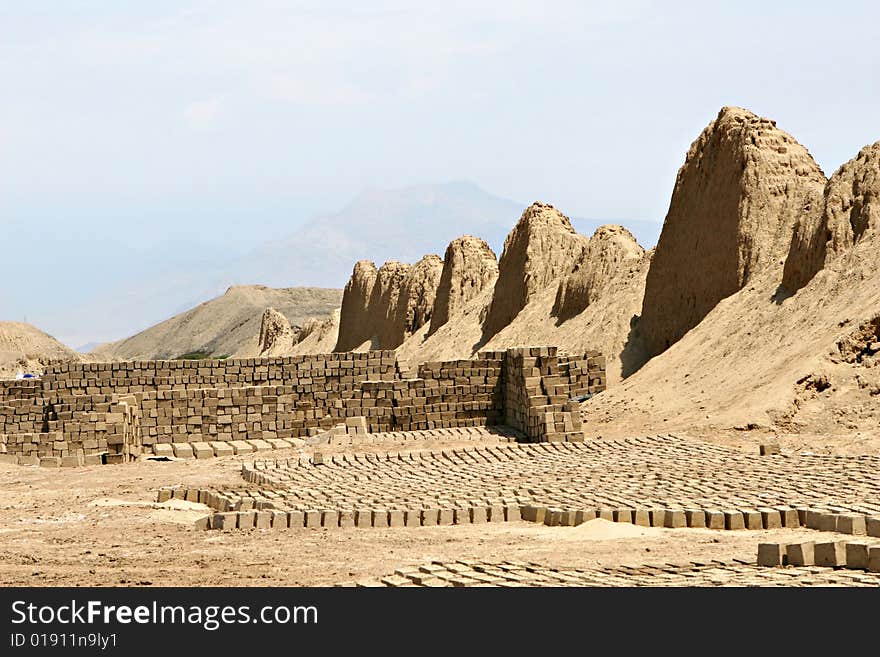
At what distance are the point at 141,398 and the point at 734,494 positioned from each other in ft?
39.5

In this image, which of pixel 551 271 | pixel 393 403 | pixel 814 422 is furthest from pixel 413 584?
pixel 551 271

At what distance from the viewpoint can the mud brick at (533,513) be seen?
40.9ft

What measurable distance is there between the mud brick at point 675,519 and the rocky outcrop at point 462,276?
30887 millimetres

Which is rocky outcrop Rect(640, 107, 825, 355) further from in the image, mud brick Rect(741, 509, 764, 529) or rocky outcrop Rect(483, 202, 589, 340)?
mud brick Rect(741, 509, 764, 529)

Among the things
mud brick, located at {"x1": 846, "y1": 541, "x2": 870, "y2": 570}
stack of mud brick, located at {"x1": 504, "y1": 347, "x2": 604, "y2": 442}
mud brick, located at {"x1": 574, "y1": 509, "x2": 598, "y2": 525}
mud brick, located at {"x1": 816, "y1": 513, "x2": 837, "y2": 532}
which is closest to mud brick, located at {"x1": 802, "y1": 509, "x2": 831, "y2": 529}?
mud brick, located at {"x1": 816, "y1": 513, "x2": 837, "y2": 532}

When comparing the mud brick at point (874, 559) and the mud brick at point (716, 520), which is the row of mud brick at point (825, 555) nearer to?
the mud brick at point (874, 559)

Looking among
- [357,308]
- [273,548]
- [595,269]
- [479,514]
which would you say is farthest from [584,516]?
Answer: [357,308]

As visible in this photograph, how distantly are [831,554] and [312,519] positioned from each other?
5338mm

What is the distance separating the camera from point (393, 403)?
74.5ft

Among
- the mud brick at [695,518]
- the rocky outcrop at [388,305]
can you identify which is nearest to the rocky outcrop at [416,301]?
the rocky outcrop at [388,305]

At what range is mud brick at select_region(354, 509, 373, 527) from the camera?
12484mm

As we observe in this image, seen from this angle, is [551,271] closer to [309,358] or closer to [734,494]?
[309,358]

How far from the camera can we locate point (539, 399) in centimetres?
2083

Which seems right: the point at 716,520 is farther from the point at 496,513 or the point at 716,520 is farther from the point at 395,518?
the point at 395,518
